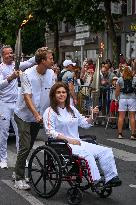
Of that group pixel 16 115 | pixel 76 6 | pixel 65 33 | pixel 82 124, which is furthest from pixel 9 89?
pixel 65 33

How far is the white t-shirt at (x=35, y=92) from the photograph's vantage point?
7.92 m

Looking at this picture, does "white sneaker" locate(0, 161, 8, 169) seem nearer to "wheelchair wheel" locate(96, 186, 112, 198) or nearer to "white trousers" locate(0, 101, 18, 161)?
"white trousers" locate(0, 101, 18, 161)

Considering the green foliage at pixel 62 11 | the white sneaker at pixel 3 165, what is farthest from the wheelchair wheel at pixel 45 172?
the green foliage at pixel 62 11

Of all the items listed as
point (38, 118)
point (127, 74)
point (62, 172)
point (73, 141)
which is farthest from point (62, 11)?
point (62, 172)

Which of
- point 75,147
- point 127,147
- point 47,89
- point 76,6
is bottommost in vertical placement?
point 127,147

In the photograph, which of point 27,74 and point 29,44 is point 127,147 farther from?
point 29,44

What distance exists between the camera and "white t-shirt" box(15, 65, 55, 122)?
7922 mm

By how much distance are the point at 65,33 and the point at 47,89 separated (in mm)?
43418

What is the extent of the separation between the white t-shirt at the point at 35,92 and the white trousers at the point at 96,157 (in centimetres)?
92

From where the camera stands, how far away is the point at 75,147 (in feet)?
23.8

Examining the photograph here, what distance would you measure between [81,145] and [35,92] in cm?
105

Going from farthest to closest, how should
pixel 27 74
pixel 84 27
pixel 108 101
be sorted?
pixel 84 27 → pixel 108 101 → pixel 27 74

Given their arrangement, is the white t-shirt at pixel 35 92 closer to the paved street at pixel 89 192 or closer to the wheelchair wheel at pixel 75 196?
the paved street at pixel 89 192

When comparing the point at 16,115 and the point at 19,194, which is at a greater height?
the point at 16,115
